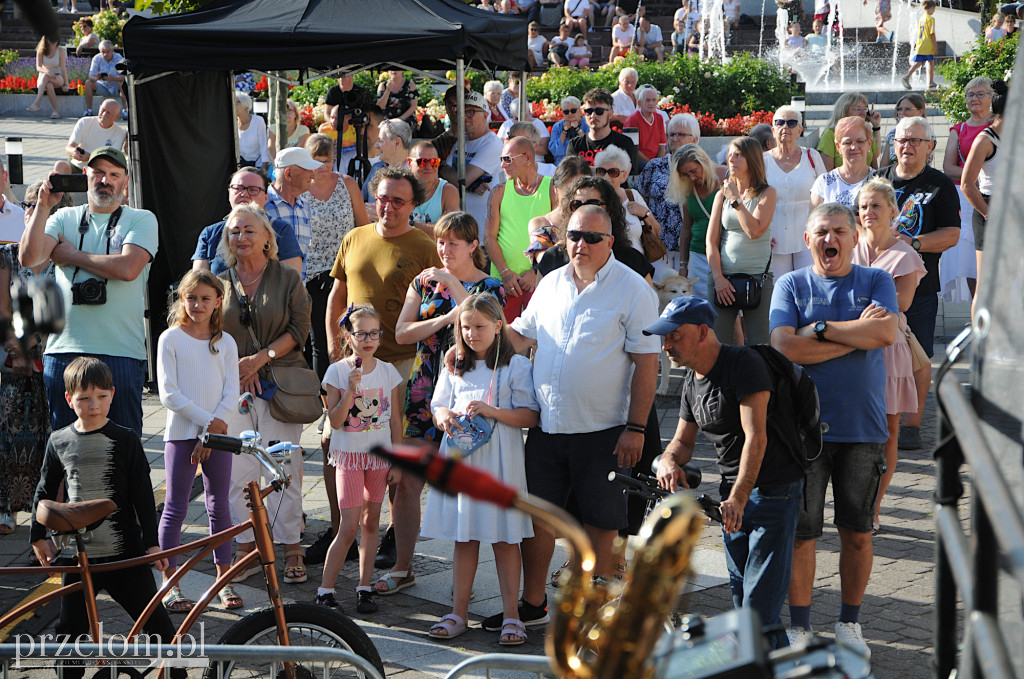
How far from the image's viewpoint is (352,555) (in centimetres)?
661

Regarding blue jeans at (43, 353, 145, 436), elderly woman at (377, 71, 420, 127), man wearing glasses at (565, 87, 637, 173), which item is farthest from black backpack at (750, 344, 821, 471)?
elderly woman at (377, 71, 420, 127)

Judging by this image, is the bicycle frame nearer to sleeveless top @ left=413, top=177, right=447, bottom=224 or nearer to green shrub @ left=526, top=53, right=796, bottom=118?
sleeveless top @ left=413, top=177, right=447, bottom=224

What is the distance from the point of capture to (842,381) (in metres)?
5.19

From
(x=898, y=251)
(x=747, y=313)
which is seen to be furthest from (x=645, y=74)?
(x=898, y=251)

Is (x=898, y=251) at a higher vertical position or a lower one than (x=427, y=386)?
higher

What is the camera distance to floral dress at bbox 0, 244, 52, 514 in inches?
270

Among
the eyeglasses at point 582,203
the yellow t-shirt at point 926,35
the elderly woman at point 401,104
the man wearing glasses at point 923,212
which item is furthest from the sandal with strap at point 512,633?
the yellow t-shirt at point 926,35

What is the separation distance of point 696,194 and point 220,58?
159 inches

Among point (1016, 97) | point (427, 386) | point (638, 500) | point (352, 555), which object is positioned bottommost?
point (352, 555)

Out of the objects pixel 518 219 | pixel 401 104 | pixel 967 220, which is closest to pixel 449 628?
pixel 518 219

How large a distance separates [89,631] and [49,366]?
2350 mm

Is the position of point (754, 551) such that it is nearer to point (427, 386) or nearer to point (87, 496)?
point (427, 386)

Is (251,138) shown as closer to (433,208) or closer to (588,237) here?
(433,208)

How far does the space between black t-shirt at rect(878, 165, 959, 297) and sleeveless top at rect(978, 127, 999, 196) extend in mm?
2020
